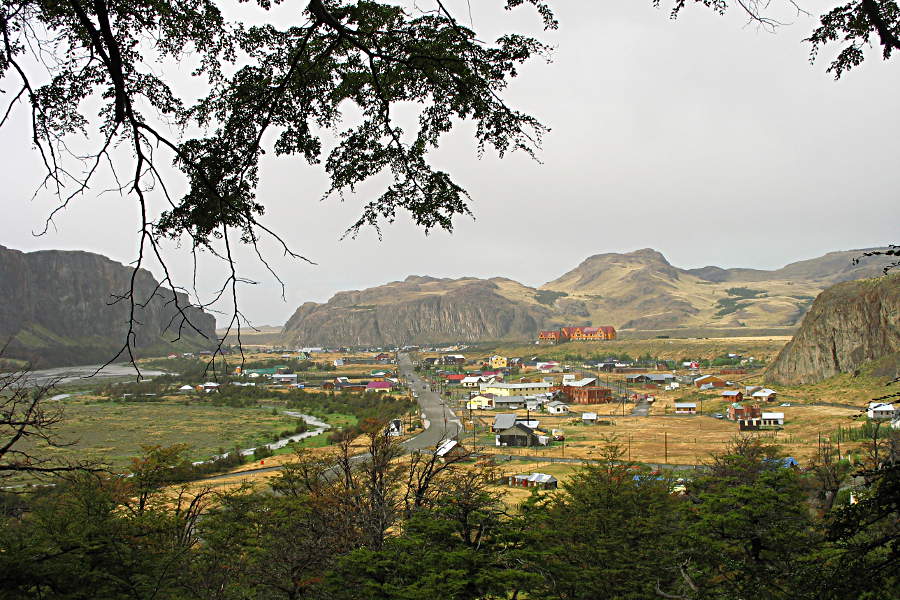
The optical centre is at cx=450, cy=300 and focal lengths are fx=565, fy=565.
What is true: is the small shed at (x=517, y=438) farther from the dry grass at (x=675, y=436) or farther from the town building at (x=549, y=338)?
the town building at (x=549, y=338)

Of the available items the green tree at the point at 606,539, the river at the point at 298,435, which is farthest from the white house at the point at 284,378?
the green tree at the point at 606,539

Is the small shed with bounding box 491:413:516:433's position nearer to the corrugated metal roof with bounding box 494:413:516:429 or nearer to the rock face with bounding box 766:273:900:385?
the corrugated metal roof with bounding box 494:413:516:429

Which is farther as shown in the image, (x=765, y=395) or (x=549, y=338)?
(x=549, y=338)

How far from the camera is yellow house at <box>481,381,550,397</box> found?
67.8 meters

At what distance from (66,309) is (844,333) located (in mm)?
163849

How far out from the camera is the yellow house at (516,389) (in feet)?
222

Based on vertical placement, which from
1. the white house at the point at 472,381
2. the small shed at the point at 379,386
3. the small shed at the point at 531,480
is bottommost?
the white house at the point at 472,381

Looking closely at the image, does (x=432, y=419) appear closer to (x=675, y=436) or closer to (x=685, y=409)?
(x=675, y=436)

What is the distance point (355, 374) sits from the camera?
10219 centimetres

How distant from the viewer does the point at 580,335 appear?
5167 inches

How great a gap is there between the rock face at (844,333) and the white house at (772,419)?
20192 mm

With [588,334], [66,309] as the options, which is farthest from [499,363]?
[66,309]

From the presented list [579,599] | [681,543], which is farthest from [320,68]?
[681,543]

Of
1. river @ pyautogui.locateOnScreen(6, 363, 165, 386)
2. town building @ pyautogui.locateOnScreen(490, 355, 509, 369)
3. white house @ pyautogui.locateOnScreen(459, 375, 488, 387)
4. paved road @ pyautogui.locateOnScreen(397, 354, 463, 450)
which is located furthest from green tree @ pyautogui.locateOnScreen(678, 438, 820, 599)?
town building @ pyautogui.locateOnScreen(490, 355, 509, 369)
